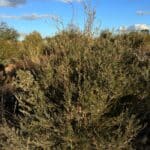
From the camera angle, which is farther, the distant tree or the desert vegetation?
the distant tree

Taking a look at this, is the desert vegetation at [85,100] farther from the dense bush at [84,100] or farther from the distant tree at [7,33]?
the distant tree at [7,33]

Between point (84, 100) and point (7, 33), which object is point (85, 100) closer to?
point (84, 100)

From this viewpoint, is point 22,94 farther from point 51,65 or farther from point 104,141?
point 104,141

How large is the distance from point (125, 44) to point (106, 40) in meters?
0.34

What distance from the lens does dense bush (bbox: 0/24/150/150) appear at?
631 cm

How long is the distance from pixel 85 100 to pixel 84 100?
24 mm

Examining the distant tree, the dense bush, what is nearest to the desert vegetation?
the dense bush

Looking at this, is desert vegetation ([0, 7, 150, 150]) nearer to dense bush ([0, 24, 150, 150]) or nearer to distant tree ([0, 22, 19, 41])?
dense bush ([0, 24, 150, 150])

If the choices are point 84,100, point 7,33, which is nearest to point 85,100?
point 84,100

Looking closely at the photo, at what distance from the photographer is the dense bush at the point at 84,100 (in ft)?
20.7

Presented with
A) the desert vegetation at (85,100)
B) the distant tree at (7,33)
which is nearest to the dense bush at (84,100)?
the desert vegetation at (85,100)

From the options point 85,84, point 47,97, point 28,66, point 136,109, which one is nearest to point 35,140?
point 47,97

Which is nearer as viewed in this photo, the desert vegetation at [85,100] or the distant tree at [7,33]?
the desert vegetation at [85,100]

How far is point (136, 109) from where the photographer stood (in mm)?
6762
